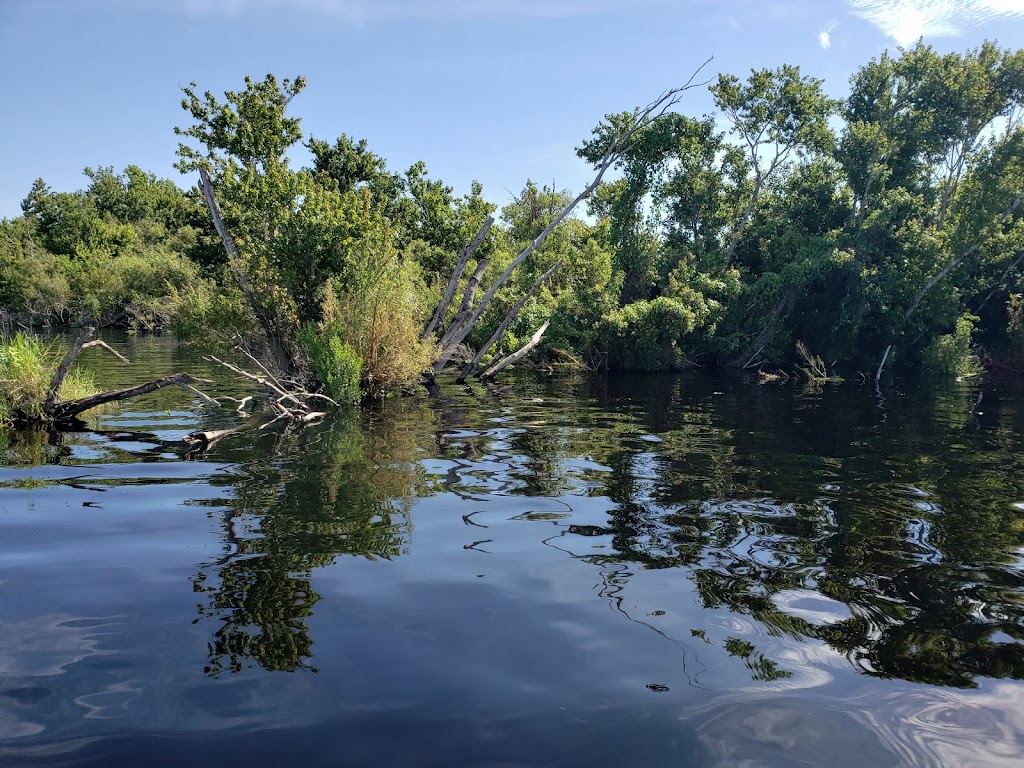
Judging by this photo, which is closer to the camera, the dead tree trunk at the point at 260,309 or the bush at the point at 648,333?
the dead tree trunk at the point at 260,309

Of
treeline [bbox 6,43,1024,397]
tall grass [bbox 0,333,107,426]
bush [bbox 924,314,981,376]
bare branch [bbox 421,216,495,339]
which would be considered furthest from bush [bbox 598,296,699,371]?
tall grass [bbox 0,333,107,426]

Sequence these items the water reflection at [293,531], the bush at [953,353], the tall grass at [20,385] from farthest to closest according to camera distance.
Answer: the bush at [953,353] < the tall grass at [20,385] < the water reflection at [293,531]

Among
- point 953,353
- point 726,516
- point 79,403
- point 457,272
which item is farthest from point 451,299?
point 953,353

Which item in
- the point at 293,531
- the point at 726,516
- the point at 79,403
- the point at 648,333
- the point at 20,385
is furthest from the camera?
the point at 648,333

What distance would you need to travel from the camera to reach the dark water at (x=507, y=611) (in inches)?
133

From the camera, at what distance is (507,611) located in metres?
4.82

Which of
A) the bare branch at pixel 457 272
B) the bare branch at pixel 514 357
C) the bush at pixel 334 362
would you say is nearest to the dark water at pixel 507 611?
the bush at pixel 334 362

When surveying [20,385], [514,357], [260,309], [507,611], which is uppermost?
[260,309]

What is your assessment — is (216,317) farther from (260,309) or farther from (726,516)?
(726,516)

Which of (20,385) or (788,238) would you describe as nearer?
(20,385)

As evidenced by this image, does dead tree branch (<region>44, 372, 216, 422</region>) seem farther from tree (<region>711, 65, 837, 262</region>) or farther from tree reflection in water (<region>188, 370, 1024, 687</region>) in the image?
tree (<region>711, 65, 837, 262</region>)

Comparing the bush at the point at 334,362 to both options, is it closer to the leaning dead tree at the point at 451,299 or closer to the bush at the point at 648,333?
the leaning dead tree at the point at 451,299

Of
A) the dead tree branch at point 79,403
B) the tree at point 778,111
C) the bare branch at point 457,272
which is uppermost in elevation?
the tree at point 778,111

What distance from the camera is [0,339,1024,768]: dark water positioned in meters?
3.38
